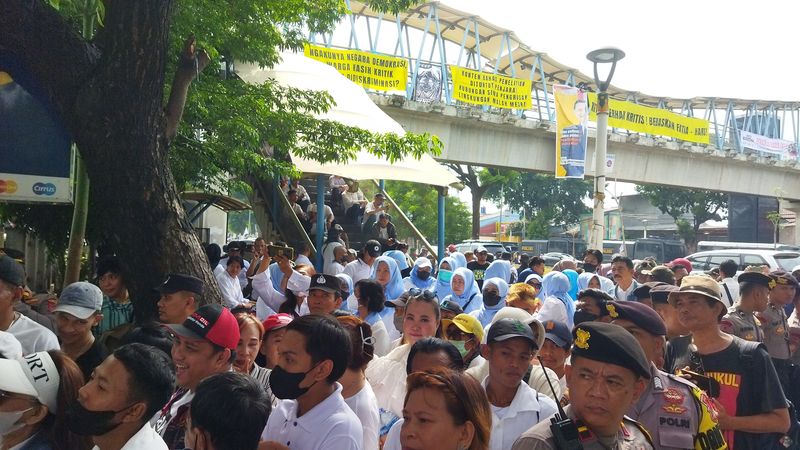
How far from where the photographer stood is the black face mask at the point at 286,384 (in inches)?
115

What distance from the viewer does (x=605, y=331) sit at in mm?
2443

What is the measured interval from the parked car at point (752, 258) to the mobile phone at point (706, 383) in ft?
45.5

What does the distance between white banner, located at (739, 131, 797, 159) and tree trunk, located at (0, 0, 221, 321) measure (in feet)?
116

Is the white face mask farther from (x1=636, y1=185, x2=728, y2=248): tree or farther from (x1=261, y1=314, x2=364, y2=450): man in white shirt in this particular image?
(x1=636, y1=185, x2=728, y2=248): tree

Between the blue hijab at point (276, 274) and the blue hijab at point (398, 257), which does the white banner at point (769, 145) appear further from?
the blue hijab at point (276, 274)

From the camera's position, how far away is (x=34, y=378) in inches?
107

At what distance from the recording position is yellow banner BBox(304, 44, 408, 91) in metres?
18.1

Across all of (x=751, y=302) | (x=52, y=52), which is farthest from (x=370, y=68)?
(x=751, y=302)

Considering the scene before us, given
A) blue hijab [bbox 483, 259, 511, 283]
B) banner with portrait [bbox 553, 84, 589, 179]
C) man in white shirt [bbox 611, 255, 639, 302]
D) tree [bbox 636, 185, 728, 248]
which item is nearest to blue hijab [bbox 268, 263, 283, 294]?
blue hijab [bbox 483, 259, 511, 283]

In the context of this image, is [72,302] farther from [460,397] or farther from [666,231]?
[666,231]

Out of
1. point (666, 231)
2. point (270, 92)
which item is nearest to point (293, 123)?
point (270, 92)

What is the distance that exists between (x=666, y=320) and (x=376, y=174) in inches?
277

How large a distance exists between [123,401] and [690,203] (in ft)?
176

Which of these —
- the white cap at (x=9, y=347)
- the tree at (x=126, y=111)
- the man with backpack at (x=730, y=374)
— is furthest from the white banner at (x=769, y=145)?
the white cap at (x=9, y=347)
